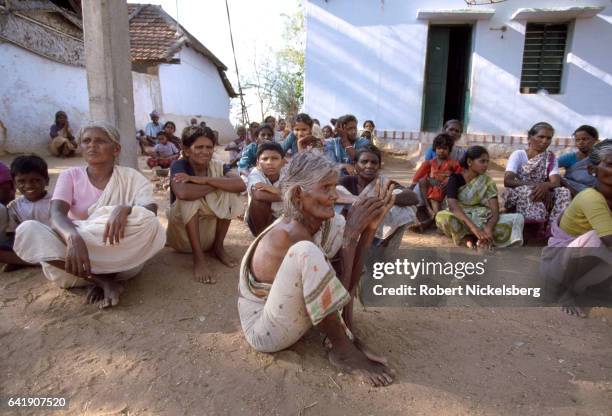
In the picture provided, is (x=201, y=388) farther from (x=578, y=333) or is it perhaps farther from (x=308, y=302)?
(x=578, y=333)

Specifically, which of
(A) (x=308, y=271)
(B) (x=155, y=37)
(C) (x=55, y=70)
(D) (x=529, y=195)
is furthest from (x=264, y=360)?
(B) (x=155, y=37)

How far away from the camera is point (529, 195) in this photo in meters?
4.20

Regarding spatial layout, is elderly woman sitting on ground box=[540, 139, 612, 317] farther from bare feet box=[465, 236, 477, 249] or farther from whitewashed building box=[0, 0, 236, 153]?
whitewashed building box=[0, 0, 236, 153]

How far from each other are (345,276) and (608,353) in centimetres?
172

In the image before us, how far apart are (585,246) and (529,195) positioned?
1.54 m

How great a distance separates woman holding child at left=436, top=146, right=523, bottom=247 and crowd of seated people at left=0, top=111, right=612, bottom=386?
13mm

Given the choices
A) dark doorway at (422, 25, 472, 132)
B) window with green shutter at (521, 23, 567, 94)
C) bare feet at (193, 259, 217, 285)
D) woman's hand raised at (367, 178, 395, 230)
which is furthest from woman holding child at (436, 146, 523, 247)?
window with green shutter at (521, 23, 567, 94)

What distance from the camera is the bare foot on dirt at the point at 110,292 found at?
2.62 meters

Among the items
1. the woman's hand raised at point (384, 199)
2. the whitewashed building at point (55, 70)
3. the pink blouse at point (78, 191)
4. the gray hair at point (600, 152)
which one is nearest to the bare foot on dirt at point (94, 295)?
the pink blouse at point (78, 191)

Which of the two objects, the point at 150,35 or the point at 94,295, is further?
the point at 150,35

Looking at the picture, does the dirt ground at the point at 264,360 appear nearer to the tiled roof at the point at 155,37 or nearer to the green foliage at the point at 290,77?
the tiled roof at the point at 155,37

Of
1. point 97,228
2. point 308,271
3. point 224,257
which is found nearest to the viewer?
point 308,271

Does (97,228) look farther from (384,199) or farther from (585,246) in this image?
(585,246)

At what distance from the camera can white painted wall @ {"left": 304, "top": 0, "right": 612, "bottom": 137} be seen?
8195 mm
